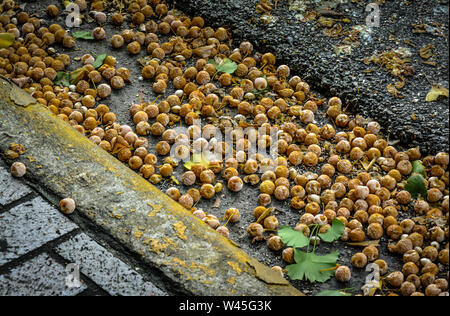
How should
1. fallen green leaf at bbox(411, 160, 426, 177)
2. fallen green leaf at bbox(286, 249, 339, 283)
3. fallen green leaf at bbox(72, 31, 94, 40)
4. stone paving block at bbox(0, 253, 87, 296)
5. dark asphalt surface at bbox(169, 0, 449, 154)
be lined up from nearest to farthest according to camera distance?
1. stone paving block at bbox(0, 253, 87, 296)
2. fallen green leaf at bbox(286, 249, 339, 283)
3. fallen green leaf at bbox(411, 160, 426, 177)
4. dark asphalt surface at bbox(169, 0, 449, 154)
5. fallen green leaf at bbox(72, 31, 94, 40)

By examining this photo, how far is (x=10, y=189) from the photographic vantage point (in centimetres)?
199

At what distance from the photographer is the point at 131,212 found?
1.92m

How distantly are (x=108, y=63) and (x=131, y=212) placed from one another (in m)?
1.31

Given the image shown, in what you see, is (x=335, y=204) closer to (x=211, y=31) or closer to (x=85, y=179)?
(x=85, y=179)

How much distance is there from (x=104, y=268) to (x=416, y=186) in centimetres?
144

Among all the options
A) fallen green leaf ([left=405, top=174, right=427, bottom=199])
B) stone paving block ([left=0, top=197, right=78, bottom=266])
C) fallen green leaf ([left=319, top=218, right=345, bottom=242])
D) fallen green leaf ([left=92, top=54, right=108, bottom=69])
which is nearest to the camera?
stone paving block ([left=0, top=197, right=78, bottom=266])

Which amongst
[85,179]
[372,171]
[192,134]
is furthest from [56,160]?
[372,171]

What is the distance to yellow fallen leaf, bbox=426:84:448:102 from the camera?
93.1 inches

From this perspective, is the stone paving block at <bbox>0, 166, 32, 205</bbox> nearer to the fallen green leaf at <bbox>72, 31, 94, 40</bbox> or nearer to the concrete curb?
the concrete curb

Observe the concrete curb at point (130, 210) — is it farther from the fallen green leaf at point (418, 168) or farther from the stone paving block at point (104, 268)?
the fallen green leaf at point (418, 168)

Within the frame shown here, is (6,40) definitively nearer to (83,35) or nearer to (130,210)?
(83,35)

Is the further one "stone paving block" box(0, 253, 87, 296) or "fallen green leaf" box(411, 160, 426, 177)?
"fallen green leaf" box(411, 160, 426, 177)

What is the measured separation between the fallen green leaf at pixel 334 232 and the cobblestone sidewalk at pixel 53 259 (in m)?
0.77

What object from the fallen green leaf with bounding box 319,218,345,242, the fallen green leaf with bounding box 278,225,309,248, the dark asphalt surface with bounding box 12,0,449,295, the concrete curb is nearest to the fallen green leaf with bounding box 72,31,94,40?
the dark asphalt surface with bounding box 12,0,449,295
